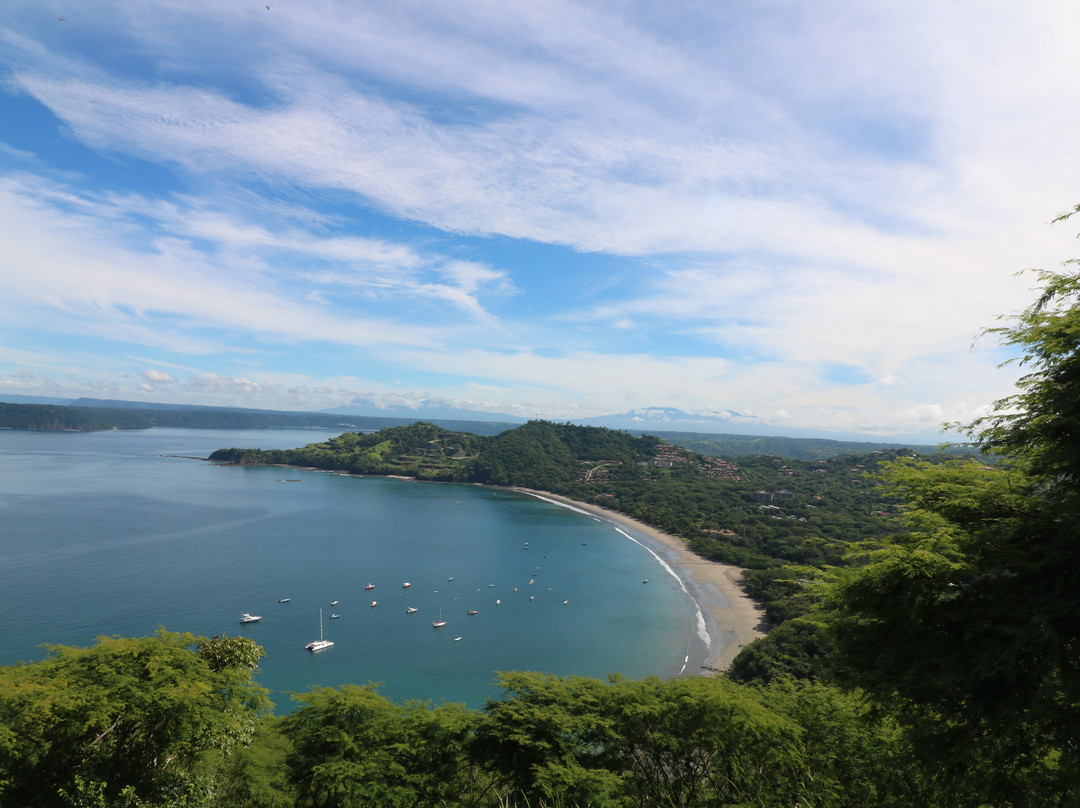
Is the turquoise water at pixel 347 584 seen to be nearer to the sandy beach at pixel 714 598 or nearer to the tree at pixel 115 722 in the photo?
the sandy beach at pixel 714 598

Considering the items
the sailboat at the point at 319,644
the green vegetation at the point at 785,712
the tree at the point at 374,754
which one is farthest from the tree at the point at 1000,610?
the sailboat at the point at 319,644

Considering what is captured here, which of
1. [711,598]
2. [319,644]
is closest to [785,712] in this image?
[319,644]

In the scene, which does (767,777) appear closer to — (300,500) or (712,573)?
(712,573)

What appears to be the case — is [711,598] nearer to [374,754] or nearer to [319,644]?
[319,644]

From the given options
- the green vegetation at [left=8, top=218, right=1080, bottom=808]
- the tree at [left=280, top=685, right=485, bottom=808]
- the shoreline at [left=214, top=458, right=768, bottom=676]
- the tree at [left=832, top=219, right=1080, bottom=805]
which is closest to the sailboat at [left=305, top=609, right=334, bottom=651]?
the green vegetation at [left=8, top=218, right=1080, bottom=808]

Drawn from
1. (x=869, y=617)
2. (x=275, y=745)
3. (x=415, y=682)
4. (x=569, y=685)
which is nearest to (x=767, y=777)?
(x=569, y=685)

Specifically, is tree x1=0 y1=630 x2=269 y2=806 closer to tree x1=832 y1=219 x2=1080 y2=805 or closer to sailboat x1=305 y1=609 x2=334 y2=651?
tree x1=832 y1=219 x2=1080 y2=805

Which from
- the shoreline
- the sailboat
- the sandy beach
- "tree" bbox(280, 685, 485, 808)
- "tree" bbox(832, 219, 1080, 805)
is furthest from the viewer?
the sandy beach
